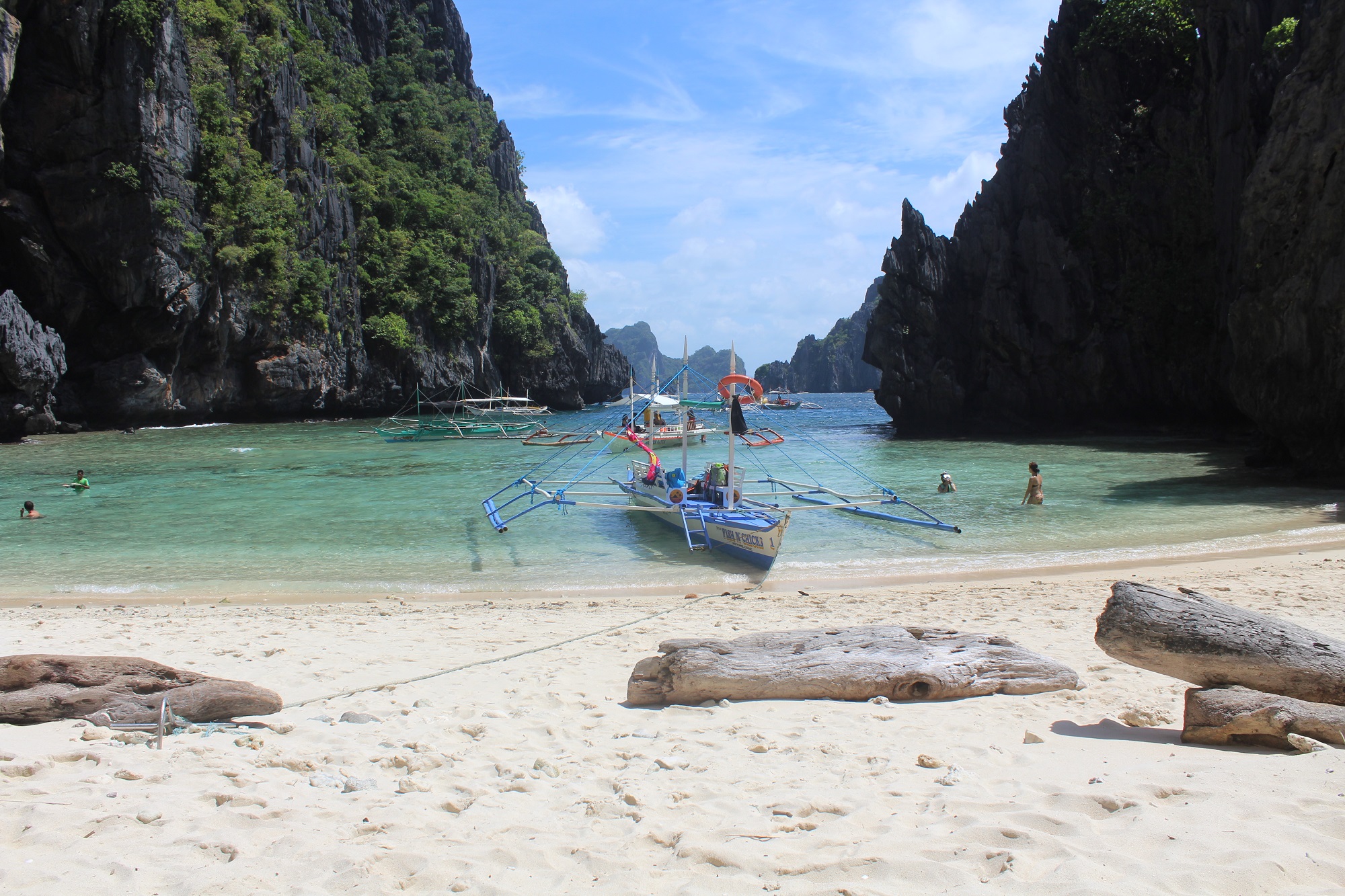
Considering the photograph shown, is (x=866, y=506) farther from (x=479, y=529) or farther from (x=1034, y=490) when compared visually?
(x=479, y=529)

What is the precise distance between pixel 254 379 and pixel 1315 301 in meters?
47.7

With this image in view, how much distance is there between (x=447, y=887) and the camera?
2.86 meters

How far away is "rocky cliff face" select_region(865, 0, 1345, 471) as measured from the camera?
104 ft

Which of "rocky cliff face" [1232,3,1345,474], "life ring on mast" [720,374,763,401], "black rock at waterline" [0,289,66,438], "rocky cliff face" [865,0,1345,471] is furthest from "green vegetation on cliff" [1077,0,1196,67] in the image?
"black rock at waterline" [0,289,66,438]

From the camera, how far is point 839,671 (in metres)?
5.14

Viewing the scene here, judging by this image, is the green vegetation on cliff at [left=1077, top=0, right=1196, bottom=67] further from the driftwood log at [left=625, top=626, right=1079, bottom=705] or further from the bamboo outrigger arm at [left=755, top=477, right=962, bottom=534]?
the driftwood log at [left=625, top=626, right=1079, bottom=705]

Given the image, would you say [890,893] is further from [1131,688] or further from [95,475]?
[95,475]

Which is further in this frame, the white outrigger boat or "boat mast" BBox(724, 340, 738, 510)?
the white outrigger boat

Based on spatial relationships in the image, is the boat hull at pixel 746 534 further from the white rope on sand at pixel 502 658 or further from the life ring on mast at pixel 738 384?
the life ring on mast at pixel 738 384

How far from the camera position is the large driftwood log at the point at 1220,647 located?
4.16 m

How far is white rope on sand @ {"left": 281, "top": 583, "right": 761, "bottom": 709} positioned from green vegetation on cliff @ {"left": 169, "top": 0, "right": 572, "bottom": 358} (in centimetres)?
3797

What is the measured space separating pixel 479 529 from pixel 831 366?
166350 mm

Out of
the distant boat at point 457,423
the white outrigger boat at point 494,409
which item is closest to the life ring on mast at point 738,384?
the distant boat at point 457,423

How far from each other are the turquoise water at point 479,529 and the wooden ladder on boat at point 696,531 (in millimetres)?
256
